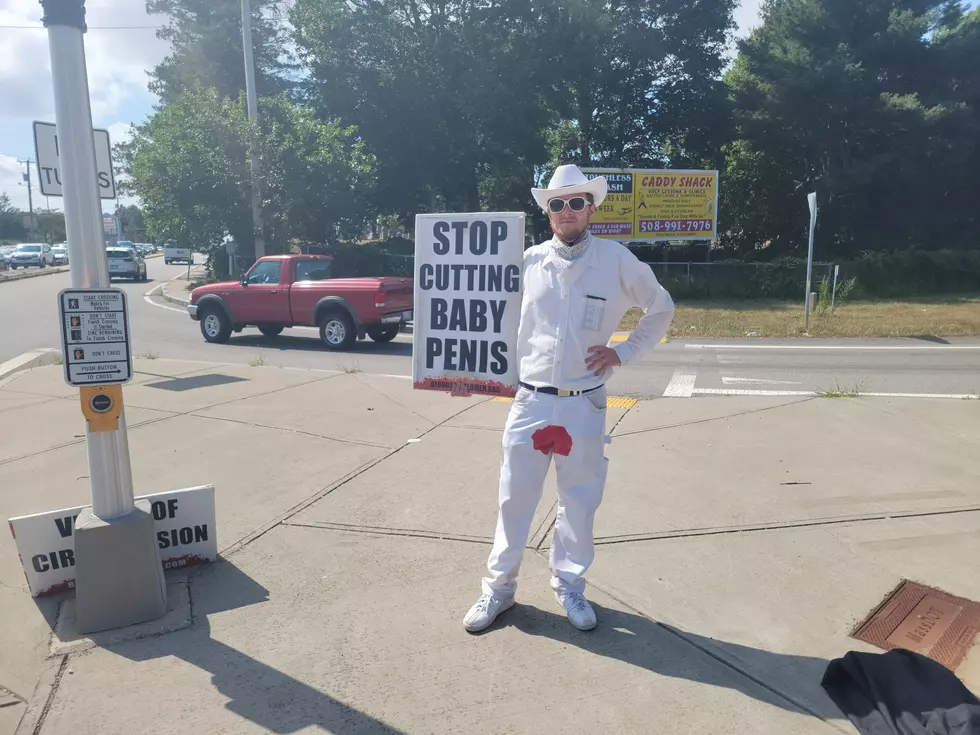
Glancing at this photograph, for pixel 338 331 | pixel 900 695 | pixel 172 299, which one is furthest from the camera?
pixel 172 299

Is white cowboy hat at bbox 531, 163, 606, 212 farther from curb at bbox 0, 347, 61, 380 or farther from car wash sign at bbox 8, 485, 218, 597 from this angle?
curb at bbox 0, 347, 61, 380

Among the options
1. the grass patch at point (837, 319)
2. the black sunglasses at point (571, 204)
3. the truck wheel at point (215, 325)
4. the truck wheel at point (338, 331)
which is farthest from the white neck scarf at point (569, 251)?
the grass patch at point (837, 319)

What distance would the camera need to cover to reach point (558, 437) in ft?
10.6

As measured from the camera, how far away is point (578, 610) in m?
3.31

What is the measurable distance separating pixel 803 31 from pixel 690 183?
10.3 m

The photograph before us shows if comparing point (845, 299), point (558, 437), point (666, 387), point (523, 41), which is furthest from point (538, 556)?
point (523, 41)

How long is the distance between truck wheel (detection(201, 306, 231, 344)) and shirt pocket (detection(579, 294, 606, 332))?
12723 mm

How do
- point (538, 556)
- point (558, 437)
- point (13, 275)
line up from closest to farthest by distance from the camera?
1. point (558, 437)
2. point (538, 556)
3. point (13, 275)

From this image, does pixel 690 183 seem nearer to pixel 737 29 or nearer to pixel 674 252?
pixel 674 252

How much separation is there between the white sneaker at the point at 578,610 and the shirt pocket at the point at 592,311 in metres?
1.19

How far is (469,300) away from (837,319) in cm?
1547

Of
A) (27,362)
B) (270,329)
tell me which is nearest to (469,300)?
(27,362)

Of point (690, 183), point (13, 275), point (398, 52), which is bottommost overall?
point (13, 275)

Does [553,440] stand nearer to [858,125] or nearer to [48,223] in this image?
[858,125]
